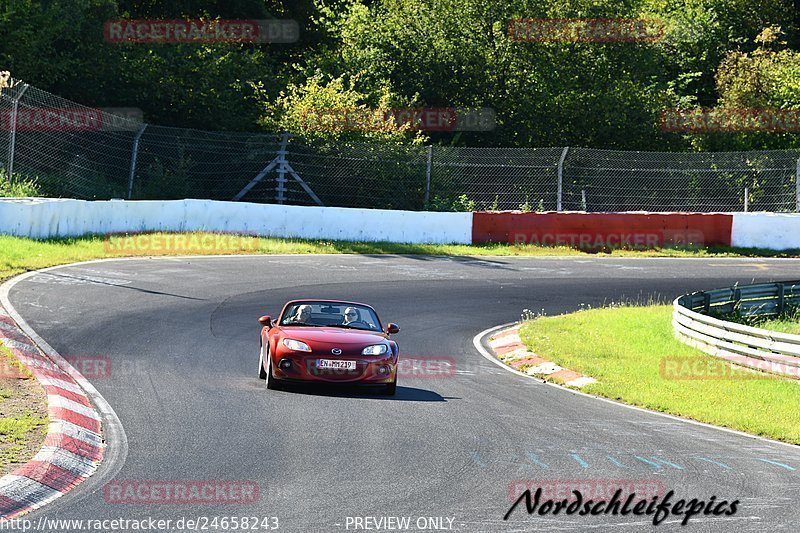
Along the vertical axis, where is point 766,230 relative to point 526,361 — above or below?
above

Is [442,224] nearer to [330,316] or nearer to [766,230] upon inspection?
[766,230]

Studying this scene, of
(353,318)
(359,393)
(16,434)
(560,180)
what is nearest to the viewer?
(16,434)

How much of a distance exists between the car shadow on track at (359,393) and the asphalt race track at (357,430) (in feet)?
0.27

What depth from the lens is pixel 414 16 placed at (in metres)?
44.1

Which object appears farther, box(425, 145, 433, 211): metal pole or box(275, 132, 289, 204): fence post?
box(425, 145, 433, 211): metal pole

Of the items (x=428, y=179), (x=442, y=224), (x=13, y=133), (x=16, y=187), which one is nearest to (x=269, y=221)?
(x=442, y=224)

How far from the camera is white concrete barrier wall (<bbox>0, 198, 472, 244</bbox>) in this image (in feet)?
91.9

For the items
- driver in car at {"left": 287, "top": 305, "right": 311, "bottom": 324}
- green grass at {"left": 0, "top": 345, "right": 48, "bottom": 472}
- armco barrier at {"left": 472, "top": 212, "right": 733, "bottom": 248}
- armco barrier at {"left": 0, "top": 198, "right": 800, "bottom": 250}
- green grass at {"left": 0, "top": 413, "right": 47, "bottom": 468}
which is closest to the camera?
green grass at {"left": 0, "top": 413, "right": 47, "bottom": 468}

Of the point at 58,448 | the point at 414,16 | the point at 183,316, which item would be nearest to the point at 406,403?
the point at 58,448

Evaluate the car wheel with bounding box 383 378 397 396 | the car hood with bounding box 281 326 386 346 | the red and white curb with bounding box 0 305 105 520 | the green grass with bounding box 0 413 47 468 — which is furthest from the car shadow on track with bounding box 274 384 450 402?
the green grass with bounding box 0 413 47 468

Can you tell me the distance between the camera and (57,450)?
9.23 m

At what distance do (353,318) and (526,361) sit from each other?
431 centimetres

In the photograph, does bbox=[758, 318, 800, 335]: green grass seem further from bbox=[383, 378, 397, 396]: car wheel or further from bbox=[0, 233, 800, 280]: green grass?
bbox=[383, 378, 397, 396]: car wheel

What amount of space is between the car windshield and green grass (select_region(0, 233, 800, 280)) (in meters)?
9.18
